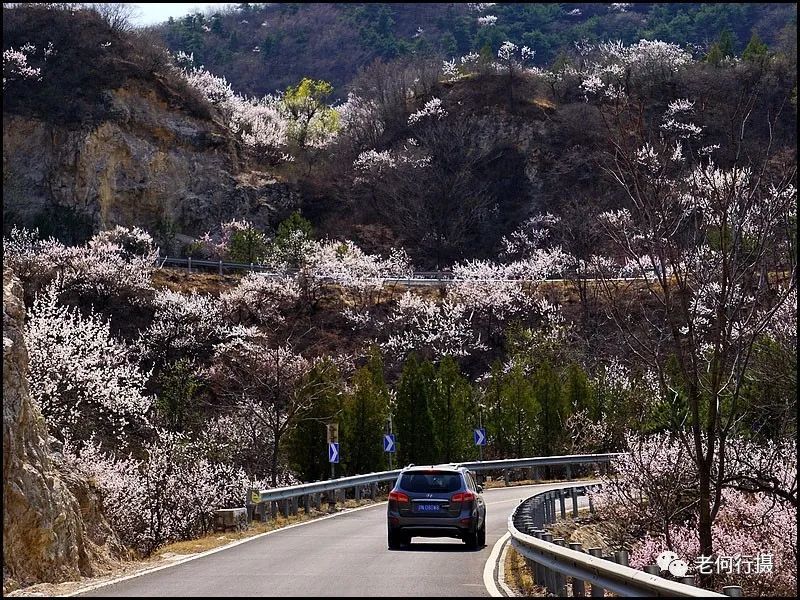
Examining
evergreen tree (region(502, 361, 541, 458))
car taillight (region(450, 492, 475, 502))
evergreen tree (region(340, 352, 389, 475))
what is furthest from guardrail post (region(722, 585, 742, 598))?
evergreen tree (region(502, 361, 541, 458))

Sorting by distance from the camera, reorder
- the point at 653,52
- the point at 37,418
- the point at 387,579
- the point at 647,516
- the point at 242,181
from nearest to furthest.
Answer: the point at 387,579 < the point at 37,418 < the point at 647,516 < the point at 242,181 < the point at 653,52

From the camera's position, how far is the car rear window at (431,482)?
1833cm

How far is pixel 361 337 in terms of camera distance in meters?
67.4

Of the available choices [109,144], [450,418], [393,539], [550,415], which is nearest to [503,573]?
[393,539]

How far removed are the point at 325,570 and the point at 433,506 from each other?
3.77 metres

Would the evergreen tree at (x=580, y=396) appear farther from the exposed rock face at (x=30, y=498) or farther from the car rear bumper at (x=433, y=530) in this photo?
the exposed rock face at (x=30, y=498)

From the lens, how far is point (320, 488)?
27516 millimetres

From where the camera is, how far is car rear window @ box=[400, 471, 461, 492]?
18.3 meters

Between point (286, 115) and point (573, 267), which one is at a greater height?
point (286, 115)

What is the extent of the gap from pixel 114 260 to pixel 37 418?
167ft

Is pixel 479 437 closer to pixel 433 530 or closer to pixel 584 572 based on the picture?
pixel 433 530

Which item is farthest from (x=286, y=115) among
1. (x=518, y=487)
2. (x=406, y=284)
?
(x=518, y=487)

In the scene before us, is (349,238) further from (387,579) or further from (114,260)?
(387,579)

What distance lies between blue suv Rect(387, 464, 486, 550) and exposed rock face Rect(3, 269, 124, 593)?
15.2 feet
